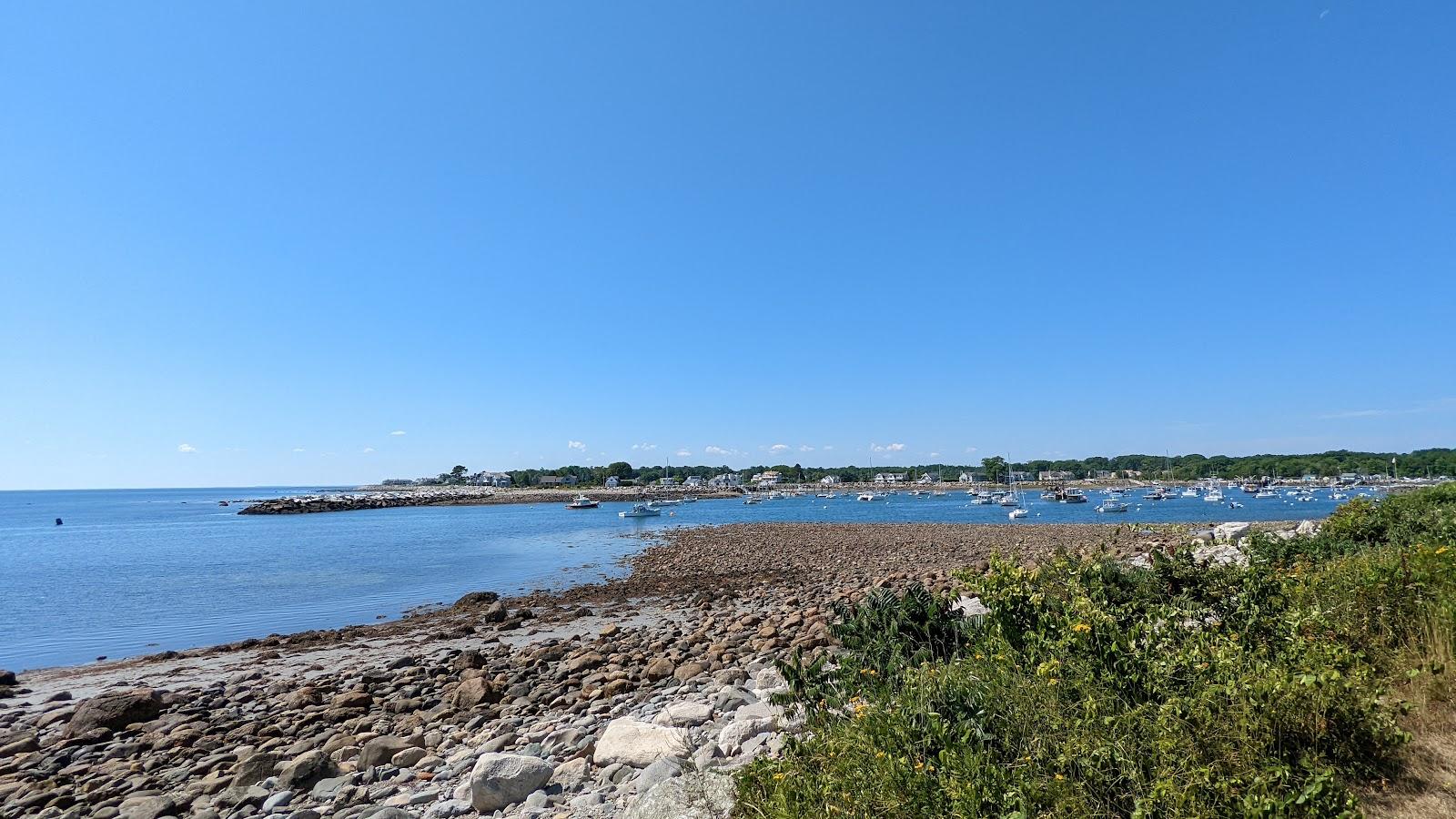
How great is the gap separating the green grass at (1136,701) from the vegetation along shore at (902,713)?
0.02 metres

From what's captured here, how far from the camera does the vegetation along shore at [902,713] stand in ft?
11.1

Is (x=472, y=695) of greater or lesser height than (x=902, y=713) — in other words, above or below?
below

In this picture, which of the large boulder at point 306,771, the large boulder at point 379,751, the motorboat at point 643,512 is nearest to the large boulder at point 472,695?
the large boulder at point 379,751

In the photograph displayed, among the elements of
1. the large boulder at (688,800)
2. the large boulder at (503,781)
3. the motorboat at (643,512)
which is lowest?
the motorboat at (643,512)

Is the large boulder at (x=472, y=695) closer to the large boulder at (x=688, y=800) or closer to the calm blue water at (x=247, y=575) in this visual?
the large boulder at (x=688, y=800)

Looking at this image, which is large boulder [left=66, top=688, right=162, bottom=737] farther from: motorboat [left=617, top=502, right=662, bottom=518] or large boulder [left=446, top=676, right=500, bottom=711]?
motorboat [left=617, top=502, right=662, bottom=518]

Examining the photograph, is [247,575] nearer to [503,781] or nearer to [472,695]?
[472,695]

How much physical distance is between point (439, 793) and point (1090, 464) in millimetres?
211110

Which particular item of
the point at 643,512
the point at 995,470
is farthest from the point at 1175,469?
the point at 643,512

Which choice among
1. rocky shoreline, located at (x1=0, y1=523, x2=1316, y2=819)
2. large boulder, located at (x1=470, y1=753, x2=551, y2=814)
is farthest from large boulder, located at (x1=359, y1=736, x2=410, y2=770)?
large boulder, located at (x1=470, y1=753, x2=551, y2=814)

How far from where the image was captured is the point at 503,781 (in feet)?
19.4

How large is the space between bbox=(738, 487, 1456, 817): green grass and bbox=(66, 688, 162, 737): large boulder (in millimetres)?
11144

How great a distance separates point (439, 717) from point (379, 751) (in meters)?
1.87

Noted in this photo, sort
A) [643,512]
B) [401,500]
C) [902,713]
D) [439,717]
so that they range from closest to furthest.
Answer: [902,713]
[439,717]
[643,512]
[401,500]
